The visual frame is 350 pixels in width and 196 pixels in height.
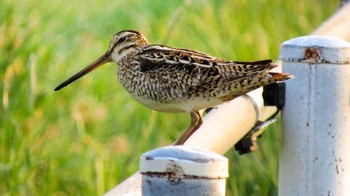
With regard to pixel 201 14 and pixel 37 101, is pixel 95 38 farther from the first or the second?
pixel 37 101

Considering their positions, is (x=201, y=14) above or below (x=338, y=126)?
above

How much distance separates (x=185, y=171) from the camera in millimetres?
2434

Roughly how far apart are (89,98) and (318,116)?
3.02 meters

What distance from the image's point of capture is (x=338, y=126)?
11.4 feet

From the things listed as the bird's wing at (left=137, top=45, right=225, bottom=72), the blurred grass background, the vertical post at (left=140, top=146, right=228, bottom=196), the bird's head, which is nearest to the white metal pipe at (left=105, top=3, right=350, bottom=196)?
the bird's wing at (left=137, top=45, right=225, bottom=72)

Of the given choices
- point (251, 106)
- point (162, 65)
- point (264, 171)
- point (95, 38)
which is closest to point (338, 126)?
point (251, 106)

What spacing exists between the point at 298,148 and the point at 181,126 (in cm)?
268

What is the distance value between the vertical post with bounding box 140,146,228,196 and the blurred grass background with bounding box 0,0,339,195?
2478 millimetres

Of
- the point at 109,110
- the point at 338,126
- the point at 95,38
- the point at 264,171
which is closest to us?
the point at 338,126

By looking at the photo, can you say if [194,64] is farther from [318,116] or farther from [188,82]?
[318,116]

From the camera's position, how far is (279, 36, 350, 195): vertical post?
136 inches

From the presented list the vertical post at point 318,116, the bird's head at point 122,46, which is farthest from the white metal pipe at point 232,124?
the bird's head at point 122,46

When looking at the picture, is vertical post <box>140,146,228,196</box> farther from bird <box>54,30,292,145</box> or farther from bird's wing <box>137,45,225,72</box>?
bird's wing <box>137,45,225,72</box>

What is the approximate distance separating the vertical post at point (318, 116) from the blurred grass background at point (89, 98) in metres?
1.47
